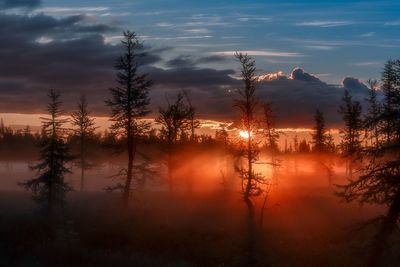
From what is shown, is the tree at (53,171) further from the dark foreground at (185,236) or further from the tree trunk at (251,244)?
the tree trunk at (251,244)

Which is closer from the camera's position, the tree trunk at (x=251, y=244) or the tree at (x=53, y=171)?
the tree trunk at (x=251, y=244)

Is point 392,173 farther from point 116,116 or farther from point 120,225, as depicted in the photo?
point 116,116

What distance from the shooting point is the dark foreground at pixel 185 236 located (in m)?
26.1

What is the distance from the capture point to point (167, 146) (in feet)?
190

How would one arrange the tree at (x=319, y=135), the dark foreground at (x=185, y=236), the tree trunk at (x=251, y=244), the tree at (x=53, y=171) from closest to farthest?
the dark foreground at (x=185, y=236), the tree trunk at (x=251, y=244), the tree at (x=53, y=171), the tree at (x=319, y=135)

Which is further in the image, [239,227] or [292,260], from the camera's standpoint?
[239,227]

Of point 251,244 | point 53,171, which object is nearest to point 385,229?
point 251,244

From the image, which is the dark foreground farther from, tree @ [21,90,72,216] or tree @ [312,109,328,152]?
tree @ [312,109,328,152]

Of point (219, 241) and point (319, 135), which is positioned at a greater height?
point (319, 135)

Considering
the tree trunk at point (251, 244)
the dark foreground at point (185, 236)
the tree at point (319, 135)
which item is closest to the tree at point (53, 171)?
the dark foreground at point (185, 236)

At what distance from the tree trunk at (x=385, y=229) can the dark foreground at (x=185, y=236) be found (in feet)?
4.31

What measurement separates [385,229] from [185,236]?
15730mm

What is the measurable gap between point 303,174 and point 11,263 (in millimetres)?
78003

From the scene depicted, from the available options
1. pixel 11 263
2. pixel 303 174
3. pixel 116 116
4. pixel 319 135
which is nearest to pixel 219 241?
pixel 116 116
